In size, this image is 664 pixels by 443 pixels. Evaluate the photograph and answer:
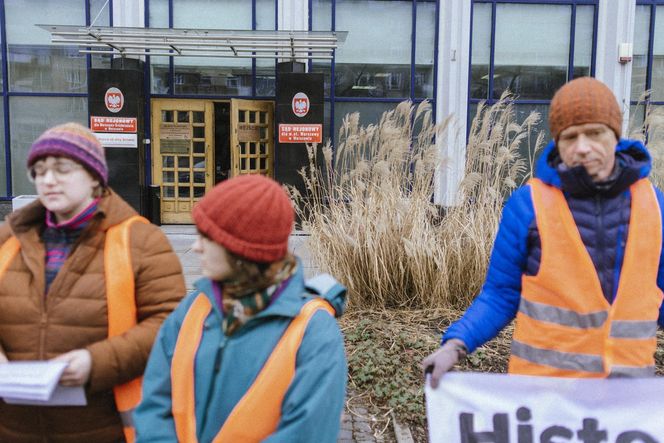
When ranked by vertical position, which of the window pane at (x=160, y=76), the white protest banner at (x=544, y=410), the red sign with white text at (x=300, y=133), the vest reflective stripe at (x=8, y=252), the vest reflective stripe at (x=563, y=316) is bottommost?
the white protest banner at (x=544, y=410)

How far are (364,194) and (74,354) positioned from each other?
4481mm

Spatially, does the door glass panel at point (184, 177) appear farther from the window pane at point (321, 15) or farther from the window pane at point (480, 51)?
the window pane at point (480, 51)

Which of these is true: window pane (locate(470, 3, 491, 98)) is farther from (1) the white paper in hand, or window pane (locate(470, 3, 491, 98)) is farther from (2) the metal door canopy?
(1) the white paper in hand

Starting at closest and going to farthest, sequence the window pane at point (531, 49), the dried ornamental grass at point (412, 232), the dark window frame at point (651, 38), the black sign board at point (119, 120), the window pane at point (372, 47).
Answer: the dried ornamental grass at point (412, 232), the black sign board at point (119, 120), the window pane at point (372, 47), the window pane at point (531, 49), the dark window frame at point (651, 38)

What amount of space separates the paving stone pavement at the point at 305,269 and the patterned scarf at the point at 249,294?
0.31 meters

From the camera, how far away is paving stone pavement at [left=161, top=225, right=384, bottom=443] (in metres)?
3.87

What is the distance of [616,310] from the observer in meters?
2.11

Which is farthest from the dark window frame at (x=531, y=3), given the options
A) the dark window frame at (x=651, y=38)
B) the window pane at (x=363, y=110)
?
the window pane at (x=363, y=110)

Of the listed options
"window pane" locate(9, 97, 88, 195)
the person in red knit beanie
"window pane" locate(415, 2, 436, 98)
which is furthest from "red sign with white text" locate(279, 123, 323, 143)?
the person in red knit beanie

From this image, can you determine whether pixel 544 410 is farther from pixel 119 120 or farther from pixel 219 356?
pixel 119 120

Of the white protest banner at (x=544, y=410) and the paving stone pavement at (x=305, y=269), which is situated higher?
the white protest banner at (x=544, y=410)

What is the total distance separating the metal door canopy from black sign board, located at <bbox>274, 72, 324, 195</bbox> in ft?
1.53

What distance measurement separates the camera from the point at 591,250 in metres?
2.14

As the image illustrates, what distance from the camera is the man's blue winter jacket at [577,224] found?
213cm
